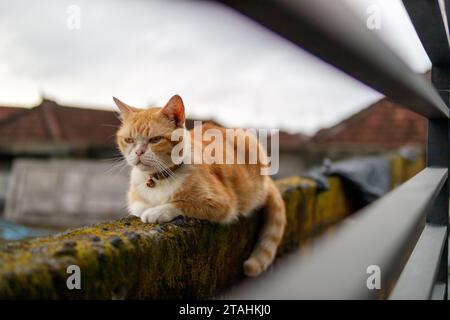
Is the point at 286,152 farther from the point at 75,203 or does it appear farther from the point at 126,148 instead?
the point at 126,148

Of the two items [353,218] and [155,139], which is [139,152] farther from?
[353,218]

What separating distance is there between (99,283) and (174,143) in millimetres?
701

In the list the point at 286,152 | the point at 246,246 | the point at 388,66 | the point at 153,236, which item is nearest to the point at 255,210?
the point at 246,246

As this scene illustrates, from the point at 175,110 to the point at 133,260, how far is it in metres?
0.64

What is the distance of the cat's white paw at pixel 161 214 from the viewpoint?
127cm

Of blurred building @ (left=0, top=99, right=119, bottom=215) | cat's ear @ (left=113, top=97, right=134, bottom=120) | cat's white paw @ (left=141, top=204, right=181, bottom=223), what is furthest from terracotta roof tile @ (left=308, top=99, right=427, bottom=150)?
cat's white paw @ (left=141, top=204, right=181, bottom=223)

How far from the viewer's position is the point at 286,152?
29.6 feet

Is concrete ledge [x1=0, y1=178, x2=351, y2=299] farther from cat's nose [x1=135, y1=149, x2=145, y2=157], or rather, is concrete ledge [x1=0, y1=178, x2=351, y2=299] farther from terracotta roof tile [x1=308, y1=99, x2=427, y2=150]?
terracotta roof tile [x1=308, y1=99, x2=427, y2=150]

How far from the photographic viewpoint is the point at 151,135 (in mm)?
1459

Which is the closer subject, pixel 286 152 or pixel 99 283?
pixel 99 283

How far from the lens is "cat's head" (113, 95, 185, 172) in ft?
4.71

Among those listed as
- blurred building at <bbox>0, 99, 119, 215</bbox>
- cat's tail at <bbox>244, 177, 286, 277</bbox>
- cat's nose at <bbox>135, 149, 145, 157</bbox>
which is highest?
blurred building at <bbox>0, 99, 119, 215</bbox>

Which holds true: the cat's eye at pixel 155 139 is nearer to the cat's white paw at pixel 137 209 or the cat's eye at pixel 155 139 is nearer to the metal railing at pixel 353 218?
the cat's white paw at pixel 137 209

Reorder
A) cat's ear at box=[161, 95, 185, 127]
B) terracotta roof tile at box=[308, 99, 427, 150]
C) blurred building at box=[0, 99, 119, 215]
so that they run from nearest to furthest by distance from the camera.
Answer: cat's ear at box=[161, 95, 185, 127]
blurred building at box=[0, 99, 119, 215]
terracotta roof tile at box=[308, 99, 427, 150]
